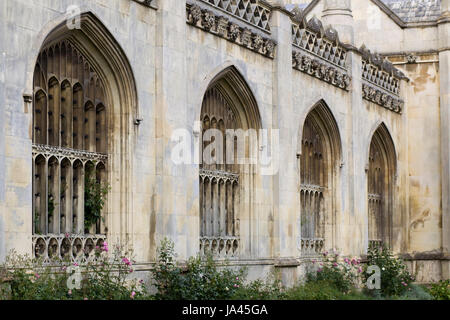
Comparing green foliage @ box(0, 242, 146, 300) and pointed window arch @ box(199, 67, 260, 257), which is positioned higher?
pointed window arch @ box(199, 67, 260, 257)

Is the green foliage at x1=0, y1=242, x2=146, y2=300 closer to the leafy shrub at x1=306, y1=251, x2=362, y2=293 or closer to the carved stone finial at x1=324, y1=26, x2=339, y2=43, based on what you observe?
the leafy shrub at x1=306, y1=251, x2=362, y2=293

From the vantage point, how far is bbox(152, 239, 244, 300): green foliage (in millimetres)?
15148

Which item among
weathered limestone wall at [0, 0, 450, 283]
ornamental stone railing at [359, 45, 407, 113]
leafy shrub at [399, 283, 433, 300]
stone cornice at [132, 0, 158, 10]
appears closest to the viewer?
weathered limestone wall at [0, 0, 450, 283]

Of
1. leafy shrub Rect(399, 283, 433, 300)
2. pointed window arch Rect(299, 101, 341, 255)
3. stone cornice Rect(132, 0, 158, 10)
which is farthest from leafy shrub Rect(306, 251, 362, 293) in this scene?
stone cornice Rect(132, 0, 158, 10)

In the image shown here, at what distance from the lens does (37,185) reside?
529 inches

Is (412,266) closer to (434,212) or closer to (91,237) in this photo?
(434,212)

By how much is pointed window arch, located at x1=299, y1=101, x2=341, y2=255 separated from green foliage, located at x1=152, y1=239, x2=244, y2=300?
6.55 meters

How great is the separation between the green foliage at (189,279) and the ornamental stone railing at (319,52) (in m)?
6.72

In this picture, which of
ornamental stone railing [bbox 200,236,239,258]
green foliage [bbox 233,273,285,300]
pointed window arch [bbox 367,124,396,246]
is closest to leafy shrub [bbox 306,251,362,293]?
green foliage [bbox 233,273,285,300]

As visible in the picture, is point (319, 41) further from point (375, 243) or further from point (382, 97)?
point (375, 243)

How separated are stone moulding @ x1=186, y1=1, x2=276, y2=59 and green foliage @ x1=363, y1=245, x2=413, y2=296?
23.7 feet

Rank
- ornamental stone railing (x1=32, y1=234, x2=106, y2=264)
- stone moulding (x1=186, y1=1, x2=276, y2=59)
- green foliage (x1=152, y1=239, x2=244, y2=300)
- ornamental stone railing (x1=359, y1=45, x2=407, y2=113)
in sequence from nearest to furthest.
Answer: ornamental stone railing (x1=32, y1=234, x2=106, y2=264), green foliage (x1=152, y1=239, x2=244, y2=300), stone moulding (x1=186, y1=1, x2=276, y2=59), ornamental stone railing (x1=359, y1=45, x2=407, y2=113)

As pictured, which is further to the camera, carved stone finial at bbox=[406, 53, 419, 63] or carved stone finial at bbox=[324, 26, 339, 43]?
carved stone finial at bbox=[406, 53, 419, 63]
